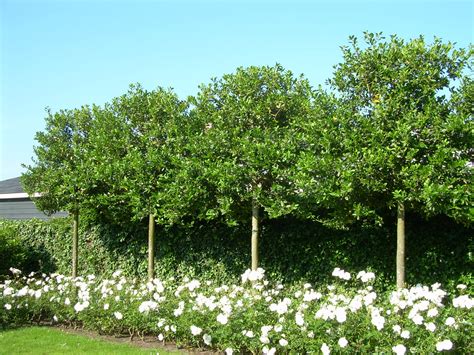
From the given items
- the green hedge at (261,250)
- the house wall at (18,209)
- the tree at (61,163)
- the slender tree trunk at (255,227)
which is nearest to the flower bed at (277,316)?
the green hedge at (261,250)

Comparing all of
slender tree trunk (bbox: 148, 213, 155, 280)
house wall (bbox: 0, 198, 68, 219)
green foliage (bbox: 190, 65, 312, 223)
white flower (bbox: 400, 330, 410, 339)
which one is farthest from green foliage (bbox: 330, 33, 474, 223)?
house wall (bbox: 0, 198, 68, 219)

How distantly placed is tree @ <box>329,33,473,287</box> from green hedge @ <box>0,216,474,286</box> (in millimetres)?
1099

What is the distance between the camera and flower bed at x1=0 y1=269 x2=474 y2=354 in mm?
5551

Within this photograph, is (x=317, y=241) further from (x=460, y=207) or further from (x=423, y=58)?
(x=423, y=58)

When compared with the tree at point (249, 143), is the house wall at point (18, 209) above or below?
below

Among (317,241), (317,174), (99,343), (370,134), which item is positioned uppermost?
(370,134)

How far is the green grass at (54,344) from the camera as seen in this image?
7105 mm

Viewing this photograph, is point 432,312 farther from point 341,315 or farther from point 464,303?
point 341,315

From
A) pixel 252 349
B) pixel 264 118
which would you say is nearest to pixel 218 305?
pixel 252 349

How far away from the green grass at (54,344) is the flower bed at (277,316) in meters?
0.42

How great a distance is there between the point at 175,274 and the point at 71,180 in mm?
2869

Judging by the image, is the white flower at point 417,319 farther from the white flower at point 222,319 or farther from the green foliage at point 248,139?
the green foliage at point 248,139

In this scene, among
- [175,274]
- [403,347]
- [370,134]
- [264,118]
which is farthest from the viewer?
[175,274]

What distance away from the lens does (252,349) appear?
20.9 ft
